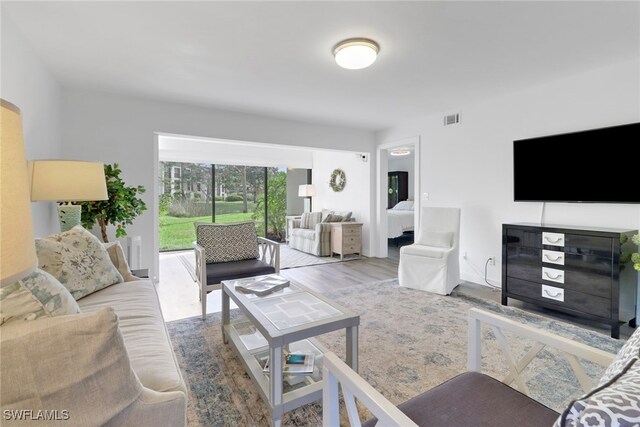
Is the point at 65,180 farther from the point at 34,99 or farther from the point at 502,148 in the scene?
the point at 502,148

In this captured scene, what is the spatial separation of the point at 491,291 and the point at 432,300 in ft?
3.00

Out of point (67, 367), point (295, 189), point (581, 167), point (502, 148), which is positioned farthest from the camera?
point (295, 189)

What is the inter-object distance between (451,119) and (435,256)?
79.0 inches

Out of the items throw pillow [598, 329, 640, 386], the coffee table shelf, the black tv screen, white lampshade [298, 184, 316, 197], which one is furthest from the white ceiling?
white lampshade [298, 184, 316, 197]

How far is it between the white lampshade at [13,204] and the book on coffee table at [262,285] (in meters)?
1.63

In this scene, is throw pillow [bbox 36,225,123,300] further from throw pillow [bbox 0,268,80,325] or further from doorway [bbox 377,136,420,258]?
doorway [bbox 377,136,420,258]

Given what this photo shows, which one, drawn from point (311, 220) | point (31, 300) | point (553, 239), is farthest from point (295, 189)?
point (31, 300)

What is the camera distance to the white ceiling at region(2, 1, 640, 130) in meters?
1.96

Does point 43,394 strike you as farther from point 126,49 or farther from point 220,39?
point 126,49

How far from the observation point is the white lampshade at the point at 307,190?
745cm

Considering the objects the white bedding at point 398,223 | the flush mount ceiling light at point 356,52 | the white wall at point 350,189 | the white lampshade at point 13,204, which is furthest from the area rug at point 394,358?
the white bedding at point 398,223

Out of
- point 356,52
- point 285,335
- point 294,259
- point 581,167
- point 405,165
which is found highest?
point 405,165

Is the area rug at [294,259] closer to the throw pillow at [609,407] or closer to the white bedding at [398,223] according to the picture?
the white bedding at [398,223]

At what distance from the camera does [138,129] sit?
3.69 metres
